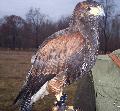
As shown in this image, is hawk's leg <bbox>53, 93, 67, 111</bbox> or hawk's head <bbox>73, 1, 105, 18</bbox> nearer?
hawk's leg <bbox>53, 93, 67, 111</bbox>

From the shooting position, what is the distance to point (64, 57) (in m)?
3.52

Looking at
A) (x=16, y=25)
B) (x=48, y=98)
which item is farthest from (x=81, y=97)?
(x=16, y=25)

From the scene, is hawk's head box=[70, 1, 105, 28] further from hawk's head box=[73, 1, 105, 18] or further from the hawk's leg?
the hawk's leg

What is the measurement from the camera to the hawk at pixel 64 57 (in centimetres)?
347

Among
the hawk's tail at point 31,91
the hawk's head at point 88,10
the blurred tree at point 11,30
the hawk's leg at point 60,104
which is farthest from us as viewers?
the blurred tree at point 11,30

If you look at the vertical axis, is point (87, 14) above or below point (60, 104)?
above

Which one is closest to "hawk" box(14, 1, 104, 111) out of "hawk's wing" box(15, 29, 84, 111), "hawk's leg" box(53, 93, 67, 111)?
"hawk's wing" box(15, 29, 84, 111)

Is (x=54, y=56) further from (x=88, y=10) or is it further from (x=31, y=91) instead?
(x=88, y=10)

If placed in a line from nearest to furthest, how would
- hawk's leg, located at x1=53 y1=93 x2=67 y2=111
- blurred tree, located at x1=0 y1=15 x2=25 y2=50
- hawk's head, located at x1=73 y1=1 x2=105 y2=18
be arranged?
hawk's leg, located at x1=53 y1=93 x2=67 y2=111, hawk's head, located at x1=73 y1=1 x2=105 y2=18, blurred tree, located at x1=0 y1=15 x2=25 y2=50

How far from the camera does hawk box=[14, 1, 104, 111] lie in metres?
A: 3.47

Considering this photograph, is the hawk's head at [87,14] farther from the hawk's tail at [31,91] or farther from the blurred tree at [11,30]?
the blurred tree at [11,30]

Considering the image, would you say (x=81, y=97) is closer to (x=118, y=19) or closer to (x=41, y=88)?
(x=41, y=88)

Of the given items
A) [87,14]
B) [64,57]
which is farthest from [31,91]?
[87,14]

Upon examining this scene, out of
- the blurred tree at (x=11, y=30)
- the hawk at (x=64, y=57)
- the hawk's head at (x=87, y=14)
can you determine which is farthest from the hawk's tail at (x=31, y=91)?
the blurred tree at (x=11, y=30)
